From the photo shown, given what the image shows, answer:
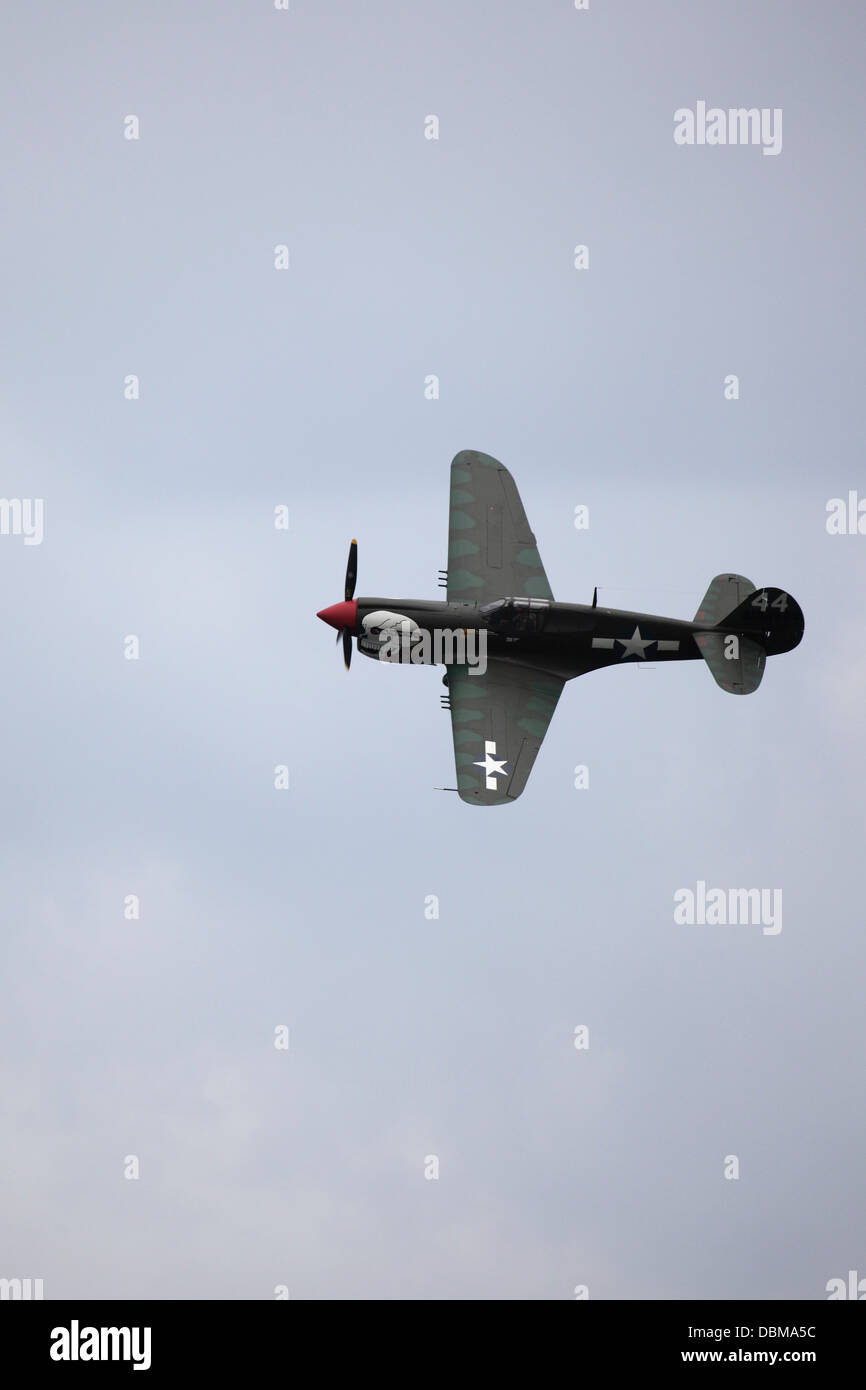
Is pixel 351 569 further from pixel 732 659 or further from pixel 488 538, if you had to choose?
pixel 732 659

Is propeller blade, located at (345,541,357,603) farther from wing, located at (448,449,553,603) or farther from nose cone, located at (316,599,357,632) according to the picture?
wing, located at (448,449,553,603)

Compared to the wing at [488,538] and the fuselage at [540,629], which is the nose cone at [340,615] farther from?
the wing at [488,538]

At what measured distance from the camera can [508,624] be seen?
194ft

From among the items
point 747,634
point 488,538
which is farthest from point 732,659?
point 488,538

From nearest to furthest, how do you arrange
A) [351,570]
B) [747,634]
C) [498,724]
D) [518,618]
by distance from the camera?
[498,724] < [518,618] < [351,570] < [747,634]

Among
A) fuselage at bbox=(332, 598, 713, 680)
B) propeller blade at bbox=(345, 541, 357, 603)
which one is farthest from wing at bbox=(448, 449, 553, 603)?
propeller blade at bbox=(345, 541, 357, 603)

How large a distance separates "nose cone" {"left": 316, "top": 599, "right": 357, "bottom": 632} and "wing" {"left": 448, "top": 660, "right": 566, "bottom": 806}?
144 inches

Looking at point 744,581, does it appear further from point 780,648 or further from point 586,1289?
point 586,1289

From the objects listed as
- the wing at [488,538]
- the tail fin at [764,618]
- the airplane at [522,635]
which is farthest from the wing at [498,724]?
the tail fin at [764,618]

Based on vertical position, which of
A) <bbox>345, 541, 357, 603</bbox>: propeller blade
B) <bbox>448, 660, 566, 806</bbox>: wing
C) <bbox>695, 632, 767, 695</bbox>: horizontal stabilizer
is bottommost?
<bbox>448, 660, 566, 806</bbox>: wing

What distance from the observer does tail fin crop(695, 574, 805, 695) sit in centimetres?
6031

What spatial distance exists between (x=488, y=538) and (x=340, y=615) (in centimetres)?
625

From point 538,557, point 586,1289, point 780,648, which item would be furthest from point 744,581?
point 586,1289

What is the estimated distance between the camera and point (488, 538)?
62062 millimetres
